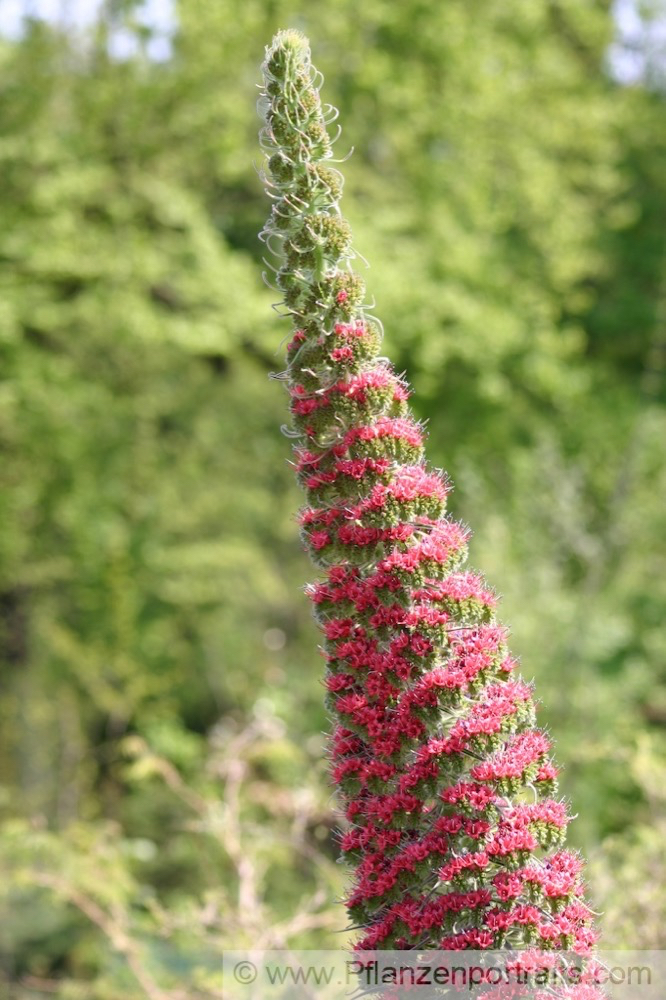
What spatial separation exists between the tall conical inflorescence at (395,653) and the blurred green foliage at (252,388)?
4.11 metres

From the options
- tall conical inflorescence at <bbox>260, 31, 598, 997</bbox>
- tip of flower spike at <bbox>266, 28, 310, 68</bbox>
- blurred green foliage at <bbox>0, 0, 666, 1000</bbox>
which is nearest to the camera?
tall conical inflorescence at <bbox>260, 31, 598, 997</bbox>

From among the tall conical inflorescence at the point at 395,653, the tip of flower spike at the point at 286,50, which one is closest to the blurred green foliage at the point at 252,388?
the tall conical inflorescence at the point at 395,653

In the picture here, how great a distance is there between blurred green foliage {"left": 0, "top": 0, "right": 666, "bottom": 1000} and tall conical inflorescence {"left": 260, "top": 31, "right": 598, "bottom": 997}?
162 inches

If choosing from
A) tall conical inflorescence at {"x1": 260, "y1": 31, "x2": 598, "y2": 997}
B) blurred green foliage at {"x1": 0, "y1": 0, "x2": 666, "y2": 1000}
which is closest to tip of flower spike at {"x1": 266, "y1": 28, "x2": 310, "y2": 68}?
tall conical inflorescence at {"x1": 260, "y1": 31, "x2": 598, "y2": 997}

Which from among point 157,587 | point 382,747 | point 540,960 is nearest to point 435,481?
point 382,747

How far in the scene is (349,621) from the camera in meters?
2.22

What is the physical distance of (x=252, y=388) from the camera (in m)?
13.3

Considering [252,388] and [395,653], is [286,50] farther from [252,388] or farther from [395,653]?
[252,388]

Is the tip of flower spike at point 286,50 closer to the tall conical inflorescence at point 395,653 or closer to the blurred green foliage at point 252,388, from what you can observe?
the tall conical inflorescence at point 395,653

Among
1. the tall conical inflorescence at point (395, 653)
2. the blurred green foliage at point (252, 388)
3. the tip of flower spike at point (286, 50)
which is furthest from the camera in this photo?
the blurred green foliage at point (252, 388)

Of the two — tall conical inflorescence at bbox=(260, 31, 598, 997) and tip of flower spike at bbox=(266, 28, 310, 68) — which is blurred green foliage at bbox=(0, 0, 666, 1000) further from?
tip of flower spike at bbox=(266, 28, 310, 68)

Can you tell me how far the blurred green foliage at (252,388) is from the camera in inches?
339

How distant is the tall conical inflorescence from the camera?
6.79 feet

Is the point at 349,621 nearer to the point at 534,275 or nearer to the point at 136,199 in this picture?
the point at 136,199
